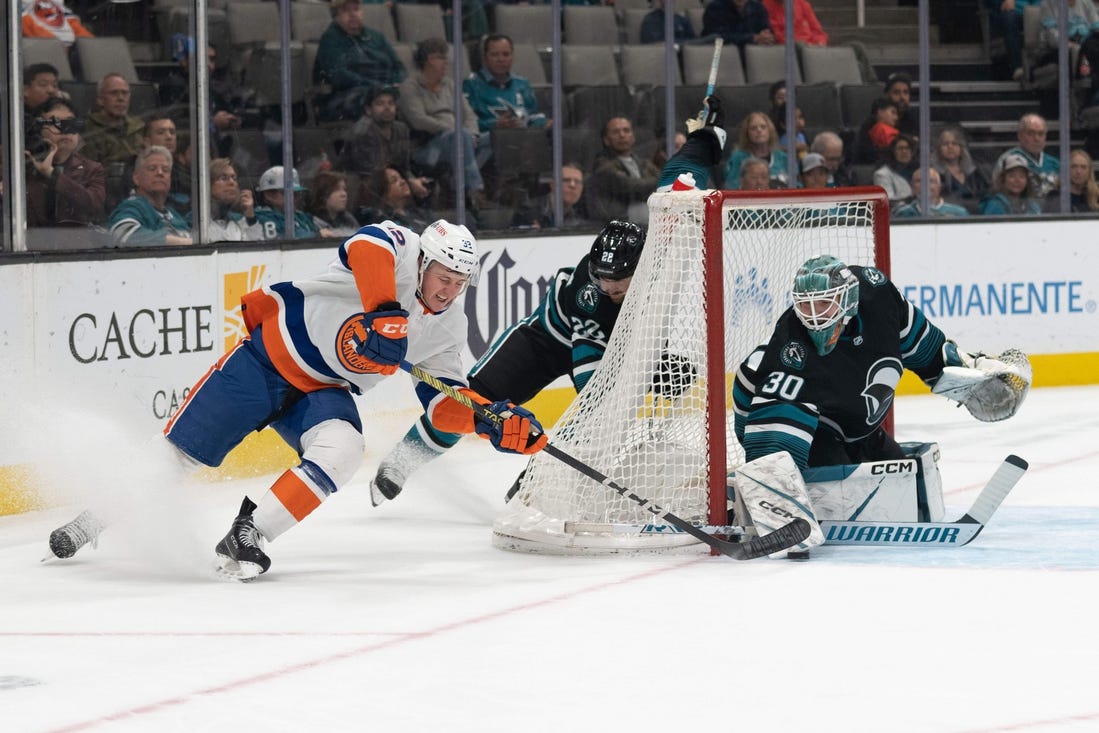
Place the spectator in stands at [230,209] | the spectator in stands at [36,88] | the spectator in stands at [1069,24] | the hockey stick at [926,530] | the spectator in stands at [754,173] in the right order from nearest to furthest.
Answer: the hockey stick at [926,530], the spectator in stands at [36,88], the spectator in stands at [230,209], the spectator in stands at [754,173], the spectator in stands at [1069,24]

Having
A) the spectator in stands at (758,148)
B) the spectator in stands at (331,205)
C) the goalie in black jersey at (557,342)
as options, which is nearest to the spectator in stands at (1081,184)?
the spectator in stands at (758,148)

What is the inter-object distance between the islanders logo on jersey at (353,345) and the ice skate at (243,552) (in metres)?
0.42

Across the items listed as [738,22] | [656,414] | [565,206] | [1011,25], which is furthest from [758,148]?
[656,414]

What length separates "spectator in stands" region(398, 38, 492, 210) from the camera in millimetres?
6980

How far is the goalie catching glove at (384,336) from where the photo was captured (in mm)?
3912

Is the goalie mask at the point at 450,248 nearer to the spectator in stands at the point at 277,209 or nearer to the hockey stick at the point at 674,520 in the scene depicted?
the hockey stick at the point at 674,520

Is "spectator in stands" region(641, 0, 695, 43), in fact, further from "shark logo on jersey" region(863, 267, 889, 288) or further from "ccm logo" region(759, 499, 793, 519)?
"ccm logo" region(759, 499, 793, 519)

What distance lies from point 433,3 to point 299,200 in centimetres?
108

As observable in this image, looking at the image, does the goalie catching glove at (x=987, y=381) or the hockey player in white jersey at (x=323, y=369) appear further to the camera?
the goalie catching glove at (x=987, y=381)

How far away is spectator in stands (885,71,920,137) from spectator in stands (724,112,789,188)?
0.69 meters

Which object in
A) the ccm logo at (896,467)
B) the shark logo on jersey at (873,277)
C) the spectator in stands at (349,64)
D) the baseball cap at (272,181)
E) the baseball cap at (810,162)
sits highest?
the spectator in stands at (349,64)

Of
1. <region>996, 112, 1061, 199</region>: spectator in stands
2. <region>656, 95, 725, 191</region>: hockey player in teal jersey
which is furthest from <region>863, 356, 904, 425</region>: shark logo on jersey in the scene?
<region>996, 112, 1061, 199</region>: spectator in stands

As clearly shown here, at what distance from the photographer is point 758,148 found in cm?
793

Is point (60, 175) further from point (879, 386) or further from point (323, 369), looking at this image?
point (879, 386)
